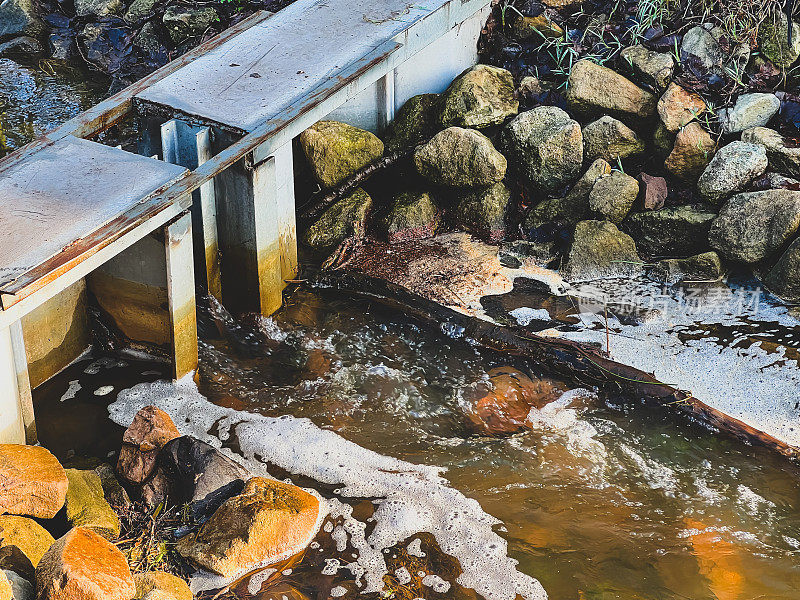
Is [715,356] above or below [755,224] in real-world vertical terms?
below

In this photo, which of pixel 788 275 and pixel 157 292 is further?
pixel 788 275

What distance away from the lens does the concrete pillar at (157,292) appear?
480cm

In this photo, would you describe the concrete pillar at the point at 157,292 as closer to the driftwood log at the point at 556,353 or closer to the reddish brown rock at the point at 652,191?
the driftwood log at the point at 556,353

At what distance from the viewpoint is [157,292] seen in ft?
16.4

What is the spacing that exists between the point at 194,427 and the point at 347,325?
1205 millimetres

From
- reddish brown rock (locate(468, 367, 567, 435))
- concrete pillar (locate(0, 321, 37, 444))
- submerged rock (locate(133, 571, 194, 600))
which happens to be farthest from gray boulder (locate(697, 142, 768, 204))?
concrete pillar (locate(0, 321, 37, 444))

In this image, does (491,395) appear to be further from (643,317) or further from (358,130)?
(358,130)

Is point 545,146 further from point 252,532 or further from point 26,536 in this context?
point 26,536

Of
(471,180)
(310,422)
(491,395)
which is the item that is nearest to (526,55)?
(471,180)

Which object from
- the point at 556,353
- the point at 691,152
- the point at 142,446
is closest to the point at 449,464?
the point at 556,353

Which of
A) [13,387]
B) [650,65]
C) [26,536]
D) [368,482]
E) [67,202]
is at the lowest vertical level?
[368,482]

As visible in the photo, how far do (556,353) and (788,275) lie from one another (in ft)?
5.05

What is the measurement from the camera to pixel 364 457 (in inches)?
180

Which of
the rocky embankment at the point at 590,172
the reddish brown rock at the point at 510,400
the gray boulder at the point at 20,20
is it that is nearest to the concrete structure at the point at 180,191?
the rocky embankment at the point at 590,172
